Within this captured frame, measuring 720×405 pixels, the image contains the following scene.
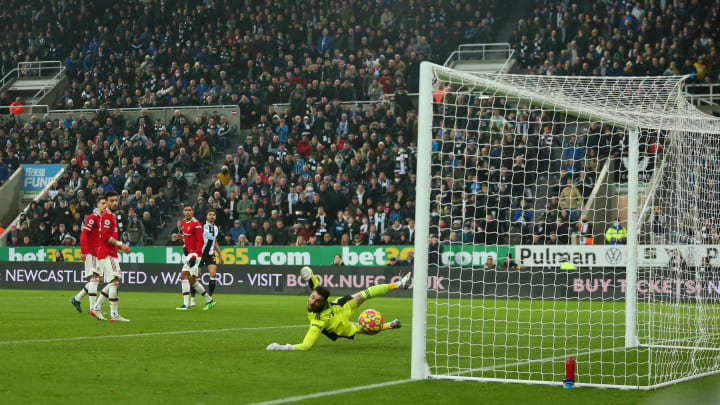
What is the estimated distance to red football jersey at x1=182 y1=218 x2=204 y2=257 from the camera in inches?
682

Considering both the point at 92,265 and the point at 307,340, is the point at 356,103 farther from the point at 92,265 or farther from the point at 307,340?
the point at 307,340

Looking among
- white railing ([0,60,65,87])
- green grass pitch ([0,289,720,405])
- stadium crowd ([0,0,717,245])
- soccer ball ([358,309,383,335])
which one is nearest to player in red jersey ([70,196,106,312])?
green grass pitch ([0,289,720,405])

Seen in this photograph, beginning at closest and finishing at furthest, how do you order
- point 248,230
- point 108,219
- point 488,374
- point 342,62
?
1. point 488,374
2. point 108,219
3. point 248,230
4. point 342,62

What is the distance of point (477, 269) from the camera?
2156 centimetres

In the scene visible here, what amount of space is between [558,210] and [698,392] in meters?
11.3

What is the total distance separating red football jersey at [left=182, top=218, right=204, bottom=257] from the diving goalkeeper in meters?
7.33

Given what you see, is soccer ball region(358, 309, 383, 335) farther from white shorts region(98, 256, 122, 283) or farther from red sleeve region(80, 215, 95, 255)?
red sleeve region(80, 215, 95, 255)

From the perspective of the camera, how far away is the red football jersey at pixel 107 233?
14.1 metres

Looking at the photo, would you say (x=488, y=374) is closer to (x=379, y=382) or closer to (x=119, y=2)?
(x=379, y=382)

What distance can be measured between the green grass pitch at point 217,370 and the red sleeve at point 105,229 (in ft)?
4.49

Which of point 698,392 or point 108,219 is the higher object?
point 108,219

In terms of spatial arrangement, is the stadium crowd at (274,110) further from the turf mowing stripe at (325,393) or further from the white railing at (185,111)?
the turf mowing stripe at (325,393)

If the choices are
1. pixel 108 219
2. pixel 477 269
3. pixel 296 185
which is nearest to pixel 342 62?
pixel 296 185

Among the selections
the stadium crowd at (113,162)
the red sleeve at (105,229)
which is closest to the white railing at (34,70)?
the stadium crowd at (113,162)
